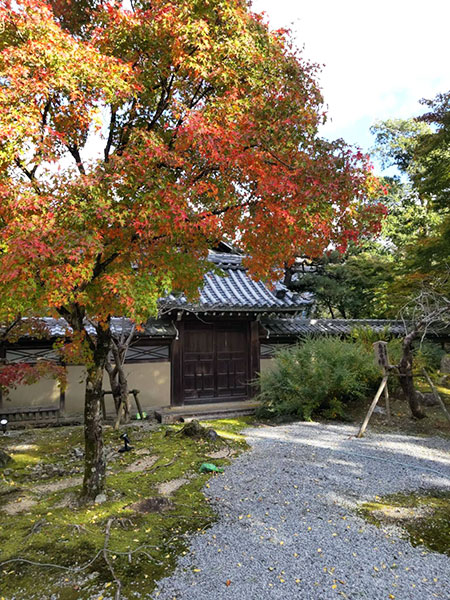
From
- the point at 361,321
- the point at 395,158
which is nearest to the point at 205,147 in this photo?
the point at 361,321

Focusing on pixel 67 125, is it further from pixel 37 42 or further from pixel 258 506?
pixel 258 506

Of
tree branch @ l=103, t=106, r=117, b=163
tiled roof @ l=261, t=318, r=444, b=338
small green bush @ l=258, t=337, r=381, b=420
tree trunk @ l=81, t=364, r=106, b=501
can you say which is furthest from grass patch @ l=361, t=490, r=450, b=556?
tiled roof @ l=261, t=318, r=444, b=338

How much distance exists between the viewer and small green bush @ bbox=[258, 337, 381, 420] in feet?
32.6

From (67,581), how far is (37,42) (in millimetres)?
5204

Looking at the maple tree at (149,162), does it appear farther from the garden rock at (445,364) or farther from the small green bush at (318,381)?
the garden rock at (445,364)

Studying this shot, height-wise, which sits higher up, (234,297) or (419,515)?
(234,297)

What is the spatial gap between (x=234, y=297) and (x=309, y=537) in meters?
8.85

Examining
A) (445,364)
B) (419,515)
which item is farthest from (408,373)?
(445,364)

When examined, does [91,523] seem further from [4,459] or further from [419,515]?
[419,515]

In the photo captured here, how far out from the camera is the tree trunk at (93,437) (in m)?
4.95

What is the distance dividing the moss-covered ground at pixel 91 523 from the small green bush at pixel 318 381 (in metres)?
2.91

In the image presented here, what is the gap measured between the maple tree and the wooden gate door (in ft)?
22.5

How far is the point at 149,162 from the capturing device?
4.41 meters

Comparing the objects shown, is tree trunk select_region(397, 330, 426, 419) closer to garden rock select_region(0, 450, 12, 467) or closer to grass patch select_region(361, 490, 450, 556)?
grass patch select_region(361, 490, 450, 556)
